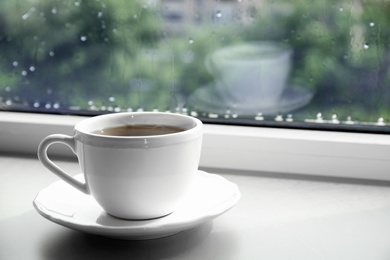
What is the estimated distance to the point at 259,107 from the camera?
0.92 metres

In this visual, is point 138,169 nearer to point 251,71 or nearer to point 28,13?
point 251,71

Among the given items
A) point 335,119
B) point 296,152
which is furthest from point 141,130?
point 335,119

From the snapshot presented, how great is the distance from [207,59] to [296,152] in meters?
0.23

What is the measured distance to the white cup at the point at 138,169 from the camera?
55 cm

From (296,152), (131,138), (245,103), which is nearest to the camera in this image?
(131,138)

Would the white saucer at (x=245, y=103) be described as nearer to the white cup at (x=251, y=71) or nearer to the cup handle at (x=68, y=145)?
the white cup at (x=251, y=71)

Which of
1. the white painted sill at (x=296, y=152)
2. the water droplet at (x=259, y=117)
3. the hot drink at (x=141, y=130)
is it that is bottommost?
the white painted sill at (x=296, y=152)

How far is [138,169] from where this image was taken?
55cm

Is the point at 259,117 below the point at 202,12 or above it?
below

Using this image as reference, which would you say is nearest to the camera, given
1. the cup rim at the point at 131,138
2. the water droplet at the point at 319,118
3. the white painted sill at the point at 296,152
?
the cup rim at the point at 131,138

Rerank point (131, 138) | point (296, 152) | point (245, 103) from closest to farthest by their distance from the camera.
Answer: point (131, 138), point (296, 152), point (245, 103)

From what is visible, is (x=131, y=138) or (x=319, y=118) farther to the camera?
(x=319, y=118)

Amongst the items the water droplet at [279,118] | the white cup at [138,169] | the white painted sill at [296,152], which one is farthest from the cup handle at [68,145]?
the water droplet at [279,118]

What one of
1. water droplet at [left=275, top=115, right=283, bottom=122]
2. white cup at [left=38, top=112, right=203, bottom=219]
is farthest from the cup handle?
water droplet at [left=275, top=115, right=283, bottom=122]
